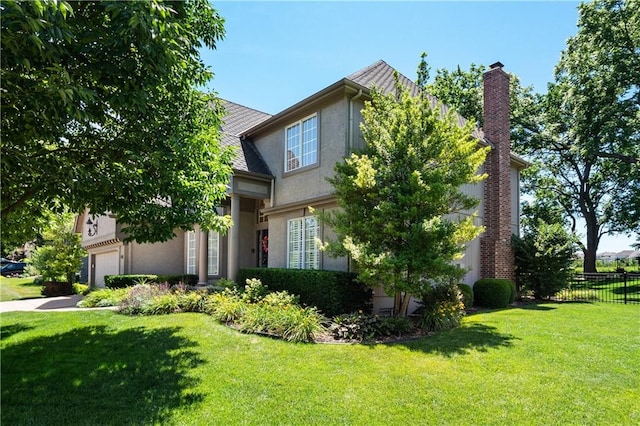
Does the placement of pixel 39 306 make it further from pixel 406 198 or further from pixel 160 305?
pixel 406 198

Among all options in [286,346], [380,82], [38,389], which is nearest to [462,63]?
[380,82]

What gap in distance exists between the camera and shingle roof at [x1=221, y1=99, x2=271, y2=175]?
14.1 meters

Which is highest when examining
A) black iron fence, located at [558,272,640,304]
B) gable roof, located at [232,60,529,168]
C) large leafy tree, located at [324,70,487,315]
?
gable roof, located at [232,60,529,168]

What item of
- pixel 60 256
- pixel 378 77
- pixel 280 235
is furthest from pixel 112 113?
pixel 60 256

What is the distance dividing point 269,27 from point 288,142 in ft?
14.6

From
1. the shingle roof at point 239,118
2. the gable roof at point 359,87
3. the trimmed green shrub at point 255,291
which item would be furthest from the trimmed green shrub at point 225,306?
the shingle roof at point 239,118

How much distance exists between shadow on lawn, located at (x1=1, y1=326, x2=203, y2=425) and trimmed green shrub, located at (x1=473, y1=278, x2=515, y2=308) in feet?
34.8

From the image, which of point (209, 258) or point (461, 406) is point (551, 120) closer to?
point (209, 258)

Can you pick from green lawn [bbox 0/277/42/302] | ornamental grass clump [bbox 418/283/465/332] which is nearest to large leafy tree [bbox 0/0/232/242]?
ornamental grass clump [bbox 418/283/465/332]

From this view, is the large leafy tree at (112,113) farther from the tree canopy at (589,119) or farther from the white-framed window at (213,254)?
the tree canopy at (589,119)

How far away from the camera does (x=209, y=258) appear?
1691 centimetres

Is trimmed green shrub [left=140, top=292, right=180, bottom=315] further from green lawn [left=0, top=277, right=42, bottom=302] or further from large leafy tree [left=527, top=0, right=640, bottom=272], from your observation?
large leafy tree [left=527, top=0, right=640, bottom=272]

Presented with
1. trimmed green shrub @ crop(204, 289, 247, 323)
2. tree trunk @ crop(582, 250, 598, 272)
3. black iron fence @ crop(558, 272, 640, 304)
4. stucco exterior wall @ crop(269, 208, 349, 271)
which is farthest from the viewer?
tree trunk @ crop(582, 250, 598, 272)

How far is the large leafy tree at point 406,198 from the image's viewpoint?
8.66 m
